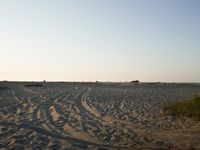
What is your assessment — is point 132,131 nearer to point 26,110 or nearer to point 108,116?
point 108,116

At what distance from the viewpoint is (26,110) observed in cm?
1611

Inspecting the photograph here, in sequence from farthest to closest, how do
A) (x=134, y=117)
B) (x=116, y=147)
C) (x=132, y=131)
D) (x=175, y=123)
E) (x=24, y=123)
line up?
(x=134, y=117)
(x=175, y=123)
(x=24, y=123)
(x=132, y=131)
(x=116, y=147)

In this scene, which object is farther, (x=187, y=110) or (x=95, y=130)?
(x=187, y=110)

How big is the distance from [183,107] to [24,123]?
24.7ft

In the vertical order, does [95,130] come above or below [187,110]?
below

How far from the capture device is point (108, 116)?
48.7 feet

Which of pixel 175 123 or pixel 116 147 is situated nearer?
pixel 116 147

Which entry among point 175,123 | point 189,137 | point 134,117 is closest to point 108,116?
point 134,117

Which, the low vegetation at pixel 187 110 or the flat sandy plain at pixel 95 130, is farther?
the low vegetation at pixel 187 110

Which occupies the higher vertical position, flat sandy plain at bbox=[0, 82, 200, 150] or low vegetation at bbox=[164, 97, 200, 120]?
low vegetation at bbox=[164, 97, 200, 120]

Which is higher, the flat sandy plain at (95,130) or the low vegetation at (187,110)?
the low vegetation at (187,110)

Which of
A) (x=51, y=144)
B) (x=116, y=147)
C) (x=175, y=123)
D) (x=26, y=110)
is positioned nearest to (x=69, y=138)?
(x=51, y=144)

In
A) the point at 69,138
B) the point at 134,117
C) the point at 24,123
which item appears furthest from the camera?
the point at 134,117

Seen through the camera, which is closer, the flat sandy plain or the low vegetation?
the flat sandy plain
